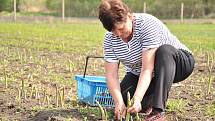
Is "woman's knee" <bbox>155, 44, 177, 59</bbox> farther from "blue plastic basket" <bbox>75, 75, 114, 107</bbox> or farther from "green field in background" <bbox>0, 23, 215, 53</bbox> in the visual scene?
"green field in background" <bbox>0, 23, 215, 53</bbox>

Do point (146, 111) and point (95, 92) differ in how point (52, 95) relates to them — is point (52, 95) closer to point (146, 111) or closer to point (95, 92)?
point (95, 92)

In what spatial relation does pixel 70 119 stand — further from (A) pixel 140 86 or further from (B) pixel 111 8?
(B) pixel 111 8

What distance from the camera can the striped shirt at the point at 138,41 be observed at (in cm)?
470

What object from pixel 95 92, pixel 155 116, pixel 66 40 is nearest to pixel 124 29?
pixel 155 116

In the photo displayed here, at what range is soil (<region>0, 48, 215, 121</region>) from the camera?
5121 millimetres

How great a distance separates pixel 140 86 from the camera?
177 inches

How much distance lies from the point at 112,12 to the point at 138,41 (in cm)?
53

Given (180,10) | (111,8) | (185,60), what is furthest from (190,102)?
(180,10)

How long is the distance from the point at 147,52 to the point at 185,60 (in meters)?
0.46

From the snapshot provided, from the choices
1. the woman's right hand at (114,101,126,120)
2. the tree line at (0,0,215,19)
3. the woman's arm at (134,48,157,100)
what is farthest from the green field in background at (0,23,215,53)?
the tree line at (0,0,215,19)

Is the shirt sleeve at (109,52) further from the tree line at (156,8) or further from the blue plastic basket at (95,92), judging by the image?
the tree line at (156,8)

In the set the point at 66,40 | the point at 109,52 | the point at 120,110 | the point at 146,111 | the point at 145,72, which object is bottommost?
the point at 66,40

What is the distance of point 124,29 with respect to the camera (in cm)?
455

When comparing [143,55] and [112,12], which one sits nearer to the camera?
[112,12]
